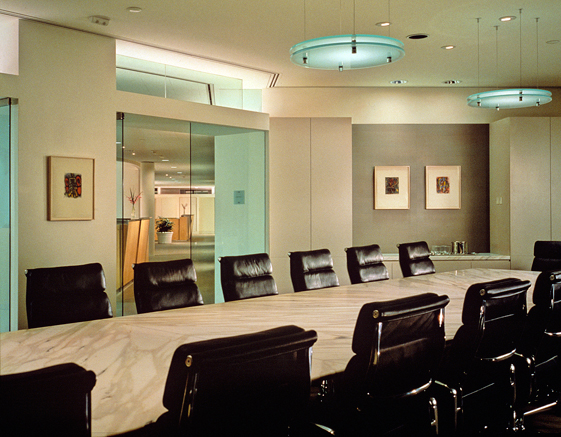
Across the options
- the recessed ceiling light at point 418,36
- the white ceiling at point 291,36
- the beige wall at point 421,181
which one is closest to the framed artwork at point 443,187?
the beige wall at point 421,181

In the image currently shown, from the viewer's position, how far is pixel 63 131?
5.40m

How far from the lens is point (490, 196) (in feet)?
27.5

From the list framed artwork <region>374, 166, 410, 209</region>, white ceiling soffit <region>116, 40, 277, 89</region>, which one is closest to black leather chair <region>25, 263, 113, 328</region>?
white ceiling soffit <region>116, 40, 277, 89</region>

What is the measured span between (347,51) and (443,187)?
215 inches

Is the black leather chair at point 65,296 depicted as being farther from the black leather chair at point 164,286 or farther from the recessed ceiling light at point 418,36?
the recessed ceiling light at point 418,36

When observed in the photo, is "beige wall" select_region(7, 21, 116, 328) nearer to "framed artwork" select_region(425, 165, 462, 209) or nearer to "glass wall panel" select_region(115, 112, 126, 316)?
"glass wall panel" select_region(115, 112, 126, 316)

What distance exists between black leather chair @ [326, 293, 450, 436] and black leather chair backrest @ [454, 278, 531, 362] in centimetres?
28

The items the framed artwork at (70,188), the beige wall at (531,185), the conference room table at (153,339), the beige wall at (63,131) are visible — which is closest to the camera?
the conference room table at (153,339)

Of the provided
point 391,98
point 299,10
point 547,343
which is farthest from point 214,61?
point 547,343

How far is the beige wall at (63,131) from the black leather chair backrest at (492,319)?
172 inches

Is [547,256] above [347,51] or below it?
below

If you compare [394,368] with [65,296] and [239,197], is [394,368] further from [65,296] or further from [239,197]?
[239,197]

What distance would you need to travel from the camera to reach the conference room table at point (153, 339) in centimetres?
169

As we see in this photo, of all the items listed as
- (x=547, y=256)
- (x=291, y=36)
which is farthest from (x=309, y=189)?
(x=547, y=256)
